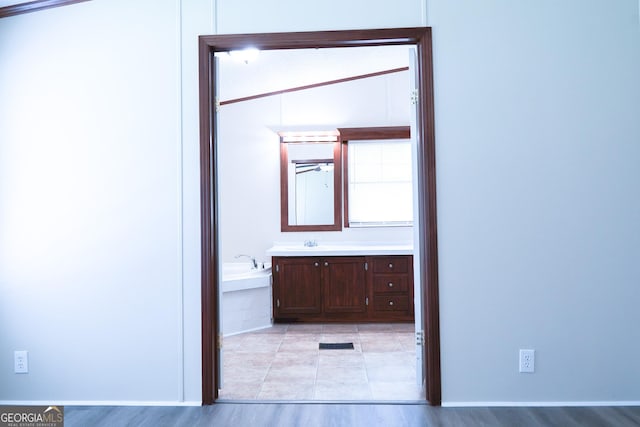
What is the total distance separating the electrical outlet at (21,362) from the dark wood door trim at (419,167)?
107 cm

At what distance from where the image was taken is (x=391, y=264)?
4.62 m

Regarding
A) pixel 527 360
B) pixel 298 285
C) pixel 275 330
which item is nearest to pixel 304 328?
pixel 275 330

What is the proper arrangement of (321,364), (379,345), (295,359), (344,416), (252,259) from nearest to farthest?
(344,416) < (321,364) < (295,359) < (379,345) < (252,259)

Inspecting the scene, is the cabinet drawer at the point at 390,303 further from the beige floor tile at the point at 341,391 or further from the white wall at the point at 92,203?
the white wall at the point at 92,203

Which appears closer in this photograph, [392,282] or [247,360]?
[247,360]

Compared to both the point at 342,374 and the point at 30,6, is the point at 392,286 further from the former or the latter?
the point at 30,6

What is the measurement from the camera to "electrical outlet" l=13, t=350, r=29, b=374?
8.45 feet

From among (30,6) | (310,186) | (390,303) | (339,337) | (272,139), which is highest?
(30,6)

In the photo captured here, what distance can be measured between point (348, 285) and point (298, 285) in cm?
53

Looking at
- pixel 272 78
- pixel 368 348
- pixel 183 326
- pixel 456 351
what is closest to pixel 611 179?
pixel 456 351

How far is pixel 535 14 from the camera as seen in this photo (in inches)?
98.0

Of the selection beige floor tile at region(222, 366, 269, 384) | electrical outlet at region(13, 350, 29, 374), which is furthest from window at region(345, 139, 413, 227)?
electrical outlet at region(13, 350, 29, 374)

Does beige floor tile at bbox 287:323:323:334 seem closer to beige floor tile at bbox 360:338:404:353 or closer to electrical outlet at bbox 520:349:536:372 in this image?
beige floor tile at bbox 360:338:404:353

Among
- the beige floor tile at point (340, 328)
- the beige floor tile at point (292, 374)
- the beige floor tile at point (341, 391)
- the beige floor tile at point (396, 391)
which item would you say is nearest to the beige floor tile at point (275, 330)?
the beige floor tile at point (340, 328)
